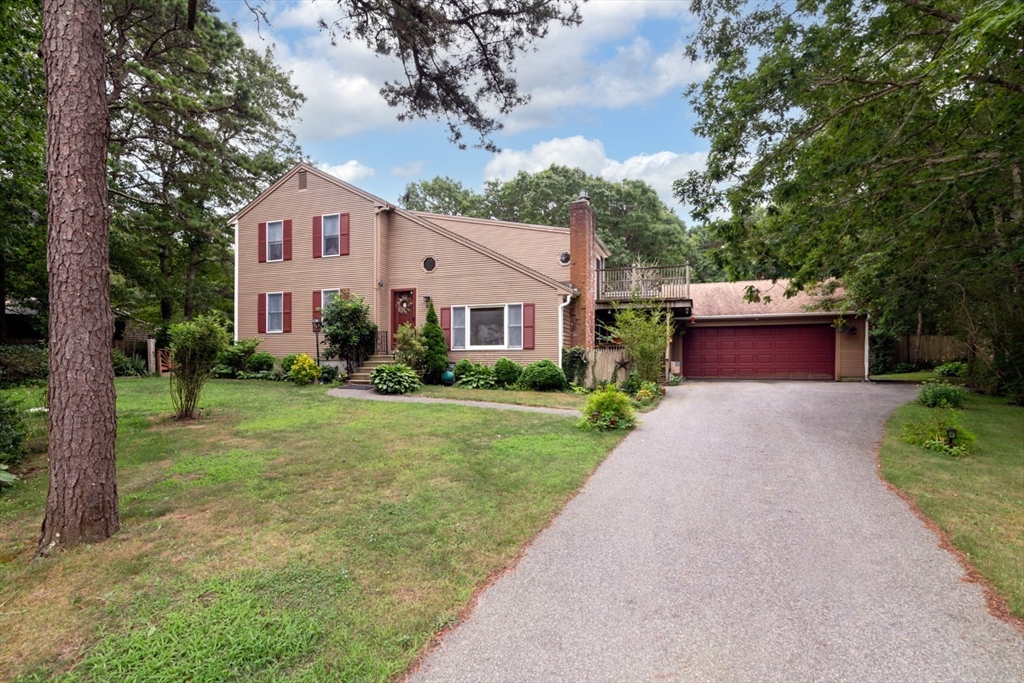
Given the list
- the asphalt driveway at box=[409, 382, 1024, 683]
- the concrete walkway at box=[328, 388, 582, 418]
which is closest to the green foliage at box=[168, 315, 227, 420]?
the concrete walkway at box=[328, 388, 582, 418]

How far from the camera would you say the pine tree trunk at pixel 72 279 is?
11.9 ft

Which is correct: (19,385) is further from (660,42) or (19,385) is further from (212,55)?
(660,42)

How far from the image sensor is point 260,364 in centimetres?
1584

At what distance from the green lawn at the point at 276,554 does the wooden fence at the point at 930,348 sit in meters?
19.7

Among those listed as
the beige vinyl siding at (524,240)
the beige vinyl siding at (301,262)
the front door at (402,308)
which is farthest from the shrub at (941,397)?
the beige vinyl siding at (301,262)

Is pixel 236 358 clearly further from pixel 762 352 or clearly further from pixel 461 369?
pixel 762 352

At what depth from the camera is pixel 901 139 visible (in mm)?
7719

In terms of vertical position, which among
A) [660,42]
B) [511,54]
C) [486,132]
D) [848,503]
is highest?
[660,42]

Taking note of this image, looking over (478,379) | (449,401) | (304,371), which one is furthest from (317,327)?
(449,401)

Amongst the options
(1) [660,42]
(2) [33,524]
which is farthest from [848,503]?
(1) [660,42]

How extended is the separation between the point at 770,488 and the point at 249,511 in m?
5.23

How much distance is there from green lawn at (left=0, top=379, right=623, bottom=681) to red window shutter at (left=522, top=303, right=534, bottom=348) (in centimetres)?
719

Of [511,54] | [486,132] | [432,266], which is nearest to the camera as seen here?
[511,54]

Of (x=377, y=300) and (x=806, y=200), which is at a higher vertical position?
(x=806, y=200)
